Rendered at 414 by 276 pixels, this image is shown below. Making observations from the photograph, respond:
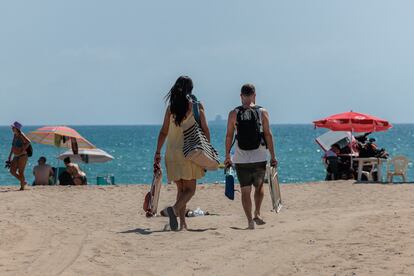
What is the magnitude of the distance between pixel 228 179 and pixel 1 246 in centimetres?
279

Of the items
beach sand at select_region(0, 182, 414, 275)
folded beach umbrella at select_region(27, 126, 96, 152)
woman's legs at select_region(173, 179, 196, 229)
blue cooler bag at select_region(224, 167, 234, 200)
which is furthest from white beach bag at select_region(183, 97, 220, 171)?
folded beach umbrella at select_region(27, 126, 96, 152)

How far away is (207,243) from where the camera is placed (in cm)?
827

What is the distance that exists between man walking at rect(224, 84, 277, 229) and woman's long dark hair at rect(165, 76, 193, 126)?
534 mm

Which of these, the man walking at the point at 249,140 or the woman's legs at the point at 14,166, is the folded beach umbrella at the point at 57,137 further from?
the man walking at the point at 249,140

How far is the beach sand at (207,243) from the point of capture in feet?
23.1

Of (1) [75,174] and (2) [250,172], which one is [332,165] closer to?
(1) [75,174]

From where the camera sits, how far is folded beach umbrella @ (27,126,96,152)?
2102 cm

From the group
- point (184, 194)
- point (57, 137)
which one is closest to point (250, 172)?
point (184, 194)

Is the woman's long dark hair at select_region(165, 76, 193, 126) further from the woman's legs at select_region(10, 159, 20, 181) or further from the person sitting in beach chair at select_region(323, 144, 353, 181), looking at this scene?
the person sitting in beach chair at select_region(323, 144, 353, 181)

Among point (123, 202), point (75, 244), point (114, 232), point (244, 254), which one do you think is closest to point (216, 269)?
point (244, 254)

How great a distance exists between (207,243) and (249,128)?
1591mm

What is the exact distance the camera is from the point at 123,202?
14.1 metres

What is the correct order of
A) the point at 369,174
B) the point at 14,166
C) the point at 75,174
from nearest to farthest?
the point at 14,166 < the point at 75,174 < the point at 369,174

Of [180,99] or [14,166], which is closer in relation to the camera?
[180,99]
